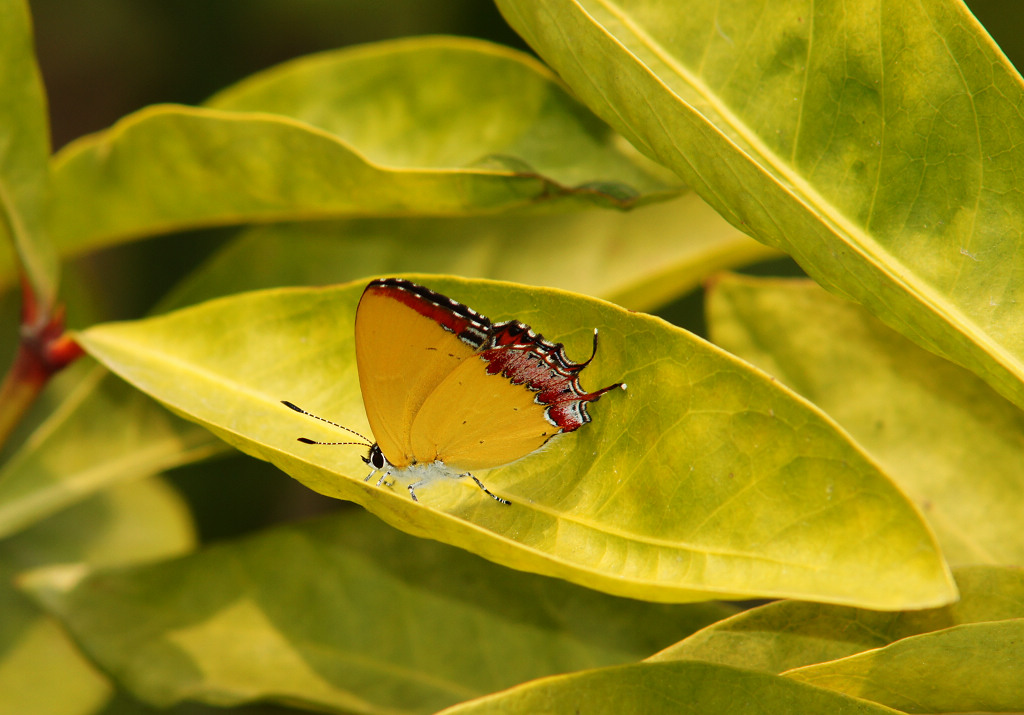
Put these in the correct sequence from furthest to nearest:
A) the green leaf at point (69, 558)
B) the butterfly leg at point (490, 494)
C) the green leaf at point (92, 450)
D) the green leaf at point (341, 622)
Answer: the green leaf at point (69, 558) → the green leaf at point (92, 450) → the green leaf at point (341, 622) → the butterfly leg at point (490, 494)

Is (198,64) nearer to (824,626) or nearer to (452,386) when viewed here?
(452,386)

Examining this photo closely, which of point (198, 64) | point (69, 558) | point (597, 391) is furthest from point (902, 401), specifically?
point (198, 64)

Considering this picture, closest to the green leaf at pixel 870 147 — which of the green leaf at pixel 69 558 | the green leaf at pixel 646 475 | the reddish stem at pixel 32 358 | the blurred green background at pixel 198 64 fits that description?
the green leaf at pixel 646 475

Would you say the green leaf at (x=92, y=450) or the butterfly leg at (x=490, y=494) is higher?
the butterfly leg at (x=490, y=494)

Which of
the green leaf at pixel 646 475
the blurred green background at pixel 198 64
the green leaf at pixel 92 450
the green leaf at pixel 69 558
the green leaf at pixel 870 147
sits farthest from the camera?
the blurred green background at pixel 198 64

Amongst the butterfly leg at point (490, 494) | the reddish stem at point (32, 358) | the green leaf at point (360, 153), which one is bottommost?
the reddish stem at point (32, 358)

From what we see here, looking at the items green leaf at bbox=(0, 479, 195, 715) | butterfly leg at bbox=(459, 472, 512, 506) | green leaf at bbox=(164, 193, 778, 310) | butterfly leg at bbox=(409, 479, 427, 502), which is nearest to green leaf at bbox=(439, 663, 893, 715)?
butterfly leg at bbox=(459, 472, 512, 506)

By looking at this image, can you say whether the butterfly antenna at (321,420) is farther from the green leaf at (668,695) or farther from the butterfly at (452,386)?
the green leaf at (668,695)
